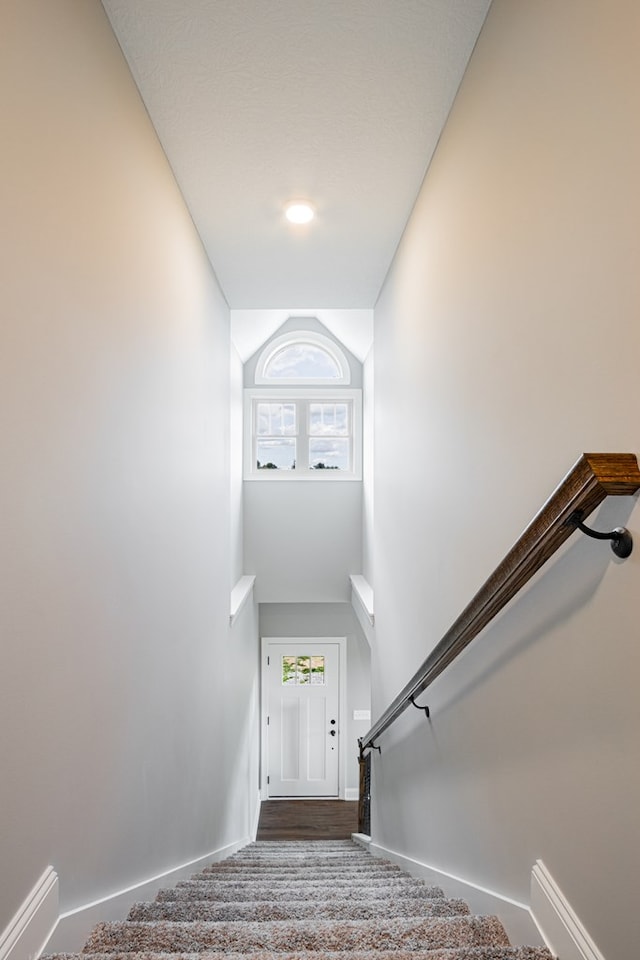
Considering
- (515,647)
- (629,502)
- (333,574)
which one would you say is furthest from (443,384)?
(333,574)

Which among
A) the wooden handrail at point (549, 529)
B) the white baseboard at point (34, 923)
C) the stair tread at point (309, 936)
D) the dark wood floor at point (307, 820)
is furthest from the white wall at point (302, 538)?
the white baseboard at point (34, 923)

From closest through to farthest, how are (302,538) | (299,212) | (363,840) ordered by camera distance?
1. (299,212)
2. (363,840)
3. (302,538)

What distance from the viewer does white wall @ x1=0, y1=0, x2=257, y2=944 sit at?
1244mm

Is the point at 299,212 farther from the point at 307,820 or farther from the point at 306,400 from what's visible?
the point at 307,820

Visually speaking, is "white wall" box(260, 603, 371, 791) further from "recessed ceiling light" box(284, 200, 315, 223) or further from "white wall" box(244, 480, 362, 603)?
"recessed ceiling light" box(284, 200, 315, 223)

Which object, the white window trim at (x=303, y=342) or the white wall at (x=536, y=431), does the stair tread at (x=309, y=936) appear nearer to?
the white wall at (x=536, y=431)

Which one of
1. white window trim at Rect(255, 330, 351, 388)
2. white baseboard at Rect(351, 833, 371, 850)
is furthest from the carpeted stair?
white window trim at Rect(255, 330, 351, 388)

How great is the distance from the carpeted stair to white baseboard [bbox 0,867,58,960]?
77 mm

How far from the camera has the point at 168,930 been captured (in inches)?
65.2

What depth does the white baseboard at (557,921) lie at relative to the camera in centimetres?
120

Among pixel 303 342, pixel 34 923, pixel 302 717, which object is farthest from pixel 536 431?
pixel 302 717

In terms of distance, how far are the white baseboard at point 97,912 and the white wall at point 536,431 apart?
102cm

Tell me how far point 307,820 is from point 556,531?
7288mm

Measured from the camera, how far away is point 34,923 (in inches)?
51.7
